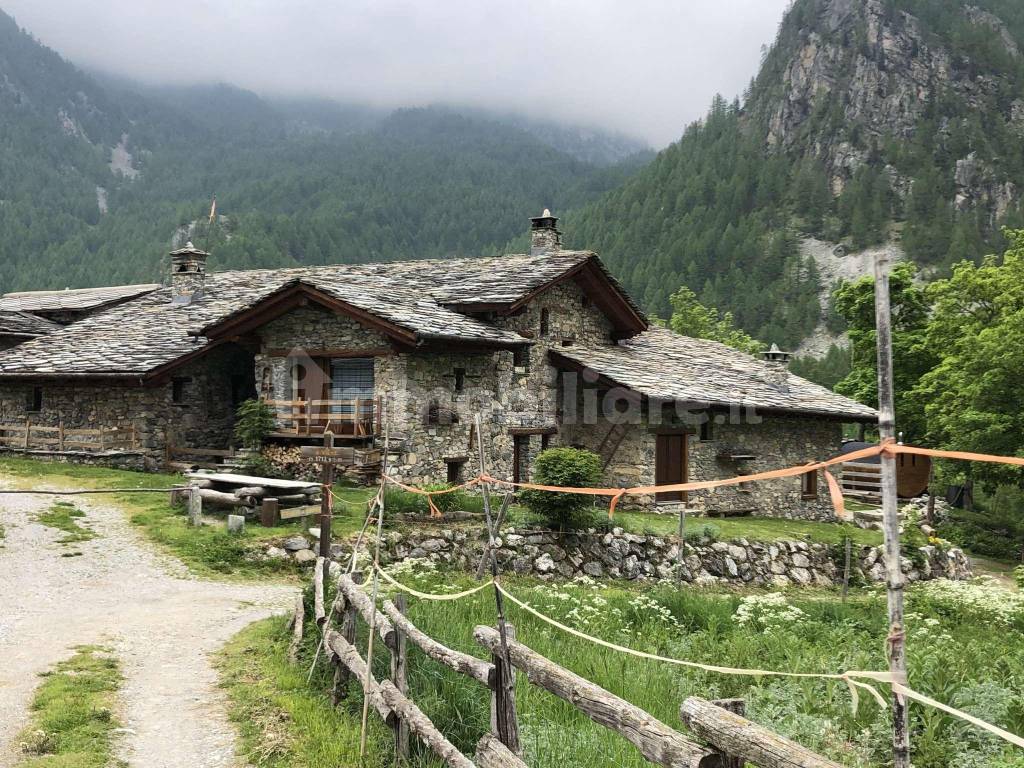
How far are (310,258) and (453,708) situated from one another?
12304 centimetres

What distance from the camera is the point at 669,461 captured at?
25109mm

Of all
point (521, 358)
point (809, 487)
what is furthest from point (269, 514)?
point (809, 487)

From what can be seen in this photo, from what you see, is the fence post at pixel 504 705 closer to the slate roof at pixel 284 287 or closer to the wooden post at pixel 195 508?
the wooden post at pixel 195 508

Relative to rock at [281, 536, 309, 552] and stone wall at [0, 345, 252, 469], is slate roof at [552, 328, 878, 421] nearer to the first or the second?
rock at [281, 536, 309, 552]

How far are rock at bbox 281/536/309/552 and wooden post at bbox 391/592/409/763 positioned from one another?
9437 millimetres

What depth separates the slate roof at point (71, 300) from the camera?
124 ft

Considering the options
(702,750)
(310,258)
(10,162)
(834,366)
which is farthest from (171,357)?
(10,162)

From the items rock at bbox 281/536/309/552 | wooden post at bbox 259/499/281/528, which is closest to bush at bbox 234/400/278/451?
wooden post at bbox 259/499/281/528

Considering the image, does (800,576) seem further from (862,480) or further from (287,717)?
(862,480)

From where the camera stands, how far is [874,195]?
423 feet

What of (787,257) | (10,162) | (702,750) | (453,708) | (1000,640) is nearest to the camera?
(702,750)

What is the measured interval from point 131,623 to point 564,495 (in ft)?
29.7

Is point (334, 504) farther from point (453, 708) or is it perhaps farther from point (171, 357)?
point (453, 708)

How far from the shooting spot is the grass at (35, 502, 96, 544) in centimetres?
1664
